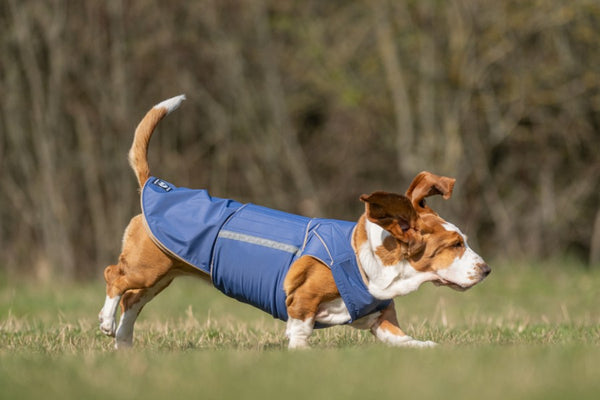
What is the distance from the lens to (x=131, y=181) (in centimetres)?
1435

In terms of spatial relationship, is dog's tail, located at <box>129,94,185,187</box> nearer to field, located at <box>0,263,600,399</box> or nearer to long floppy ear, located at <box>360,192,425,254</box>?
field, located at <box>0,263,600,399</box>

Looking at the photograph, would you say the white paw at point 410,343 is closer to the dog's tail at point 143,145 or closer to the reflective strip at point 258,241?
the reflective strip at point 258,241

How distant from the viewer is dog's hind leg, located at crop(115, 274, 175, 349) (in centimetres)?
581

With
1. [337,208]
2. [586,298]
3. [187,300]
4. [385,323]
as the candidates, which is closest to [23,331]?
[385,323]

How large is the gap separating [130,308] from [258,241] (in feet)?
3.53

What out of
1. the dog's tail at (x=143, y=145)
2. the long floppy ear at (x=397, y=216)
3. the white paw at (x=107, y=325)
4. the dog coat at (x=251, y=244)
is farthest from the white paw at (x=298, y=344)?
the dog's tail at (x=143, y=145)

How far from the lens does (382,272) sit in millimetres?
5172

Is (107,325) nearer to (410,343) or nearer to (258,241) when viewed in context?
(258,241)

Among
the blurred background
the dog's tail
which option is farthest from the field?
the blurred background

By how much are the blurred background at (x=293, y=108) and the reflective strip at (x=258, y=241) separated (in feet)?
27.2

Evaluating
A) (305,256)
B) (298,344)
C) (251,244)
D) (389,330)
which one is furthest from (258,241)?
(389,330)

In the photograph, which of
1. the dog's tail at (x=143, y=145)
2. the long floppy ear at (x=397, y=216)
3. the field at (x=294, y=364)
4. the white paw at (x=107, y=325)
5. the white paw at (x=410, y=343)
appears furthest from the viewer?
the dog's tail at (x=143, y=145)

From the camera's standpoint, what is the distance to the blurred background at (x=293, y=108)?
13.4 m

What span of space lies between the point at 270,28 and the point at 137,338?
9.21 metres
